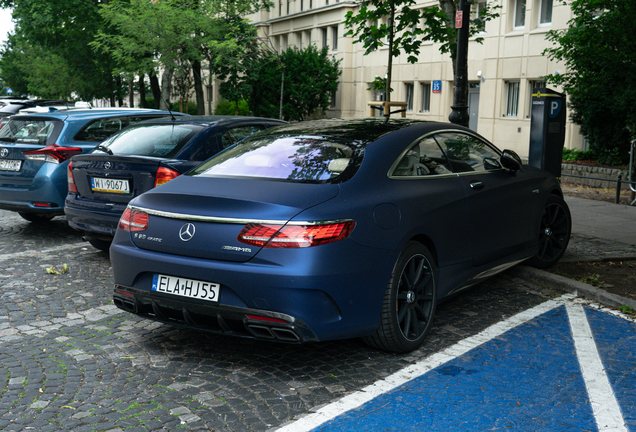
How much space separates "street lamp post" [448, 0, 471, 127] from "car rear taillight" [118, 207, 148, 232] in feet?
21.3

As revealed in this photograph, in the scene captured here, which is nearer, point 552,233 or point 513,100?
point 552,233

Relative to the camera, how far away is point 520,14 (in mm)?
29172

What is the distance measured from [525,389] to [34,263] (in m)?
5.73

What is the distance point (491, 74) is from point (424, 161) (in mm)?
26575

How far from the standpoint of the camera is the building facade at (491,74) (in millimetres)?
27734

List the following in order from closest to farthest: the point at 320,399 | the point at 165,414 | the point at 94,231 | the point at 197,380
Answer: the point at 165,414, the point at 320,399, the point at 197,380, the point at 94,231

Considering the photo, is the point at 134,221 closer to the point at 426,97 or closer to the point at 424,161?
the point at 424,161

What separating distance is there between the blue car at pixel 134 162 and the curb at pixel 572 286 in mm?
3450

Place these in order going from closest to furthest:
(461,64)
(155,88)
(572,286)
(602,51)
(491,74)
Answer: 1. (572,286)
2. (461,64)
3. (602,51)
4. (491,74)
5. (155,88)

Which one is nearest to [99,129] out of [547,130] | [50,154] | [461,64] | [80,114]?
[80,114]

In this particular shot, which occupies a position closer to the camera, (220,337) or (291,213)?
(291,213)

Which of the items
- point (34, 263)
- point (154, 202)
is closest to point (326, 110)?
point (34, 263)

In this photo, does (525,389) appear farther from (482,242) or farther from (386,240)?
(482,242)

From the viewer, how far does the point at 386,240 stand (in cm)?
451
